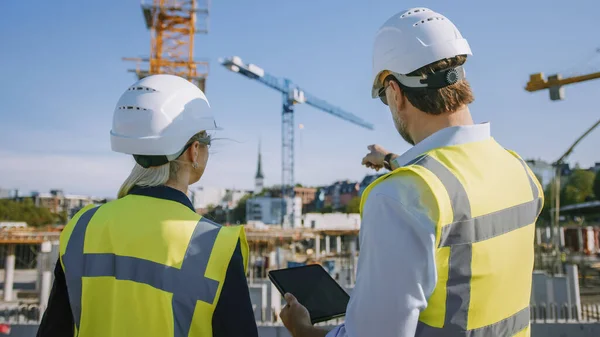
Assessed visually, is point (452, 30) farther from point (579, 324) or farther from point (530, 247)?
point (579, 324)

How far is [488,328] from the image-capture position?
1220mm

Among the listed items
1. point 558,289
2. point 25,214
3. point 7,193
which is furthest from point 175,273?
point 7,193

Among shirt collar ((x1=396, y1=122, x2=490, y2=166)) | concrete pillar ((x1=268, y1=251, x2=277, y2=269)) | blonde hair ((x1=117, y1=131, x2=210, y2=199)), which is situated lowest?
concrete pillar ((x1=268, y1=251, x2=277, y2=269))

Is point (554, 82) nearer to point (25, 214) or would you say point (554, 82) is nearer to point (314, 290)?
point (314, 290)

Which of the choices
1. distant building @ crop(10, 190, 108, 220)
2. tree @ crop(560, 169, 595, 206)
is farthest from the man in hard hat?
distant building @ crop(10, 190, 108, 220)

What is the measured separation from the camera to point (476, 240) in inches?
46.2

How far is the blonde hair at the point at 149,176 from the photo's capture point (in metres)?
1.75

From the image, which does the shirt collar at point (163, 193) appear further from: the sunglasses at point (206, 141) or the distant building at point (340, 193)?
the distant building at point (340, 193)

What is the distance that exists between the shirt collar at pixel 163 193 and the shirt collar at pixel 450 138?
887 millimetres

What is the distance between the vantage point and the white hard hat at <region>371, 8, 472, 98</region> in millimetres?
1392

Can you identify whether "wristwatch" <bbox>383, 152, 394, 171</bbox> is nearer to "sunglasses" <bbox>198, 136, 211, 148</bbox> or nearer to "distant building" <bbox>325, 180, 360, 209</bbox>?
"sunglasses" <bbox>198, 136, 211, 148</bbox>

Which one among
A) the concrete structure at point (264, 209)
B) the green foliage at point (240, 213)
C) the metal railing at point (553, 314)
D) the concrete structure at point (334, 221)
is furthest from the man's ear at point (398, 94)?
the green foliage at point (240, 213)

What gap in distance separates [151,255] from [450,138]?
1.09 metres

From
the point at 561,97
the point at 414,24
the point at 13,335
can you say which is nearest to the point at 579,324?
the point at 414,24
